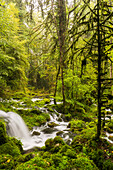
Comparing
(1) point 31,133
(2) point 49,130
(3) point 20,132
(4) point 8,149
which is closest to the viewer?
(4) point 8,149

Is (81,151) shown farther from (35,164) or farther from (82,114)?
(82,114)

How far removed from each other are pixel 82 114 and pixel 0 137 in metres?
7.43

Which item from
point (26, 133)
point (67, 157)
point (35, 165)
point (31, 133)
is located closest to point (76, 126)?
point (31, 133)

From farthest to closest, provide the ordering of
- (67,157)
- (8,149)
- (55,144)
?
(55,144)
(8,149)
(67,157)

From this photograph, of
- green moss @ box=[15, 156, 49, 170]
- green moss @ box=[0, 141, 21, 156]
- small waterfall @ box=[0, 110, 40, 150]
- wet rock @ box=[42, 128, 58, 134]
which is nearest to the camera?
green moss @ box=[15, 156, 49, 170]

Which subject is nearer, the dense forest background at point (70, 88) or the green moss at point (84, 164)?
the green moss at point (84, 164)

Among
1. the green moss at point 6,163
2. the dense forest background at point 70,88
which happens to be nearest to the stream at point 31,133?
the dense forest background at point 70,88

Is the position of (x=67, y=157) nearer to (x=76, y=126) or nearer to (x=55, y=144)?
(x=55, y=144)

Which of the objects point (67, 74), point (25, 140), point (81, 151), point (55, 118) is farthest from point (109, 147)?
point (67, 74)

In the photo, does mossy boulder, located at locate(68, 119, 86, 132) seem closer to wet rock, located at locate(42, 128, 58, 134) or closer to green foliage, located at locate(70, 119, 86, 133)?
green foliage, located at locate(70, 119, 86, 133)

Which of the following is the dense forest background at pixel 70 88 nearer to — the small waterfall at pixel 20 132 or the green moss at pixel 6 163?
the green moss at pixel 6 163

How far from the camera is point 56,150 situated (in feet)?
12.5

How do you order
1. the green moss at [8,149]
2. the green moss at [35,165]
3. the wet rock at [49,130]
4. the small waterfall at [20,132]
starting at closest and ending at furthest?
1. the green moss at [35,165]
2. the green moss at [8,149]
3. the small waterfall at [20,132]
4. the wet rock at [49,130]

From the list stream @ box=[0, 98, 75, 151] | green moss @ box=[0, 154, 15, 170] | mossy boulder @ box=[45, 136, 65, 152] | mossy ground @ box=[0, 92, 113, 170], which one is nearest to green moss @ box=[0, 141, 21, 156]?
mossy ground @ box=[0, 92, 113, 170]
